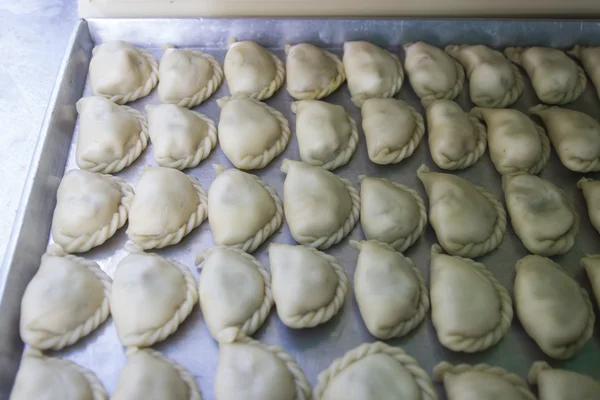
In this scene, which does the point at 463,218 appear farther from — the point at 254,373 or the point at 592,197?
the point at 254,373

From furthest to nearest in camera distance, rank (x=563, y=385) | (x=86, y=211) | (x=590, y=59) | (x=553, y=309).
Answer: (x=590, y=59)
(x=86, y=211)
(x=553, y=309)
(x=563, y=385)

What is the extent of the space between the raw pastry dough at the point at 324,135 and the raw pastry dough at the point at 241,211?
0.21m

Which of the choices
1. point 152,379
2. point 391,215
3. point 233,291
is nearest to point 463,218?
point 391,215

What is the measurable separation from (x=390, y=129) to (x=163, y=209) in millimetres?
785

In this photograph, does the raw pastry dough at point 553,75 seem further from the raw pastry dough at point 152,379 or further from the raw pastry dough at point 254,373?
the raw pastry dough at point 152,379

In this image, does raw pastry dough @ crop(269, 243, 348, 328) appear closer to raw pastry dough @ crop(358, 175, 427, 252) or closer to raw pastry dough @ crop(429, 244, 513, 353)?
raw pastry dough @ crop(358, 175, 427, 252)

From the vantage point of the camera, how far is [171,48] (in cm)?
202

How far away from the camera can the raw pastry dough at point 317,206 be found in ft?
5.32

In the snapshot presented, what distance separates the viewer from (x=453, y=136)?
177 centimetres

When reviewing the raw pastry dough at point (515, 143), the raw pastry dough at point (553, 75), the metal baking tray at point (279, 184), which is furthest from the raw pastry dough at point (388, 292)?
the raw pastry dough at point (553, 75)

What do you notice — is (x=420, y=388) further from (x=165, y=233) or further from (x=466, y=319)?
(x=165, y=233)

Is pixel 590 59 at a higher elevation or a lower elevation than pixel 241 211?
higher

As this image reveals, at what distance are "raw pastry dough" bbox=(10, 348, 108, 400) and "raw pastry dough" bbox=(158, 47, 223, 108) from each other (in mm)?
962

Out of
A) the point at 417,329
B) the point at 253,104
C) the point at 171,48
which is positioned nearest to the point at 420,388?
the point at 417,329
